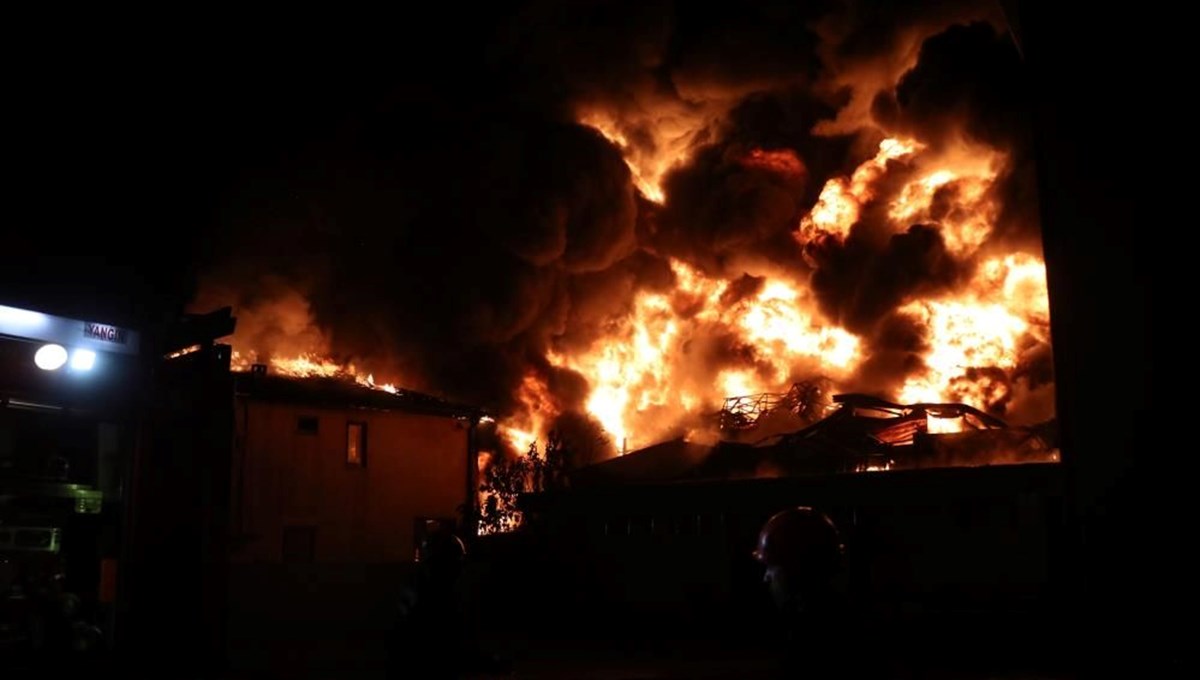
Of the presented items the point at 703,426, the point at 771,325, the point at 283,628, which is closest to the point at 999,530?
the point at 283,628

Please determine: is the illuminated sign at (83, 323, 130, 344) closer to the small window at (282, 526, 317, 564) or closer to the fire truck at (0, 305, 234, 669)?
the fire truck at (0, 305, 234, 669)

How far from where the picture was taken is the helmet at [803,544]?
339cm

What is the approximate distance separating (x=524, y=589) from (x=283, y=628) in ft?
25.5

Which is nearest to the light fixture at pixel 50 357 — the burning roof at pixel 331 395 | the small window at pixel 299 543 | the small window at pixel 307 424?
the burning roof at pixel 331 395

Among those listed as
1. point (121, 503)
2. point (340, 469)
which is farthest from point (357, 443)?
point (121, 503)

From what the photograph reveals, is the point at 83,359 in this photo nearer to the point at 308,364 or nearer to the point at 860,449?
the point at 860,449

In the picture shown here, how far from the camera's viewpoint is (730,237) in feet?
137

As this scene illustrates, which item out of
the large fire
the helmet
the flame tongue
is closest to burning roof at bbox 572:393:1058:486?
the large fire

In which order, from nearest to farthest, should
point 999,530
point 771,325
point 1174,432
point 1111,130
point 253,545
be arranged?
point 1174,432
point 1111,130
point 999,530
point 253,545
point 771,325

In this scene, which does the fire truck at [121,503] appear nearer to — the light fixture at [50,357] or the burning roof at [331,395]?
the light fixture at [50,357]

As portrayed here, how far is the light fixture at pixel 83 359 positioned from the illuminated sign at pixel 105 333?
17 cm

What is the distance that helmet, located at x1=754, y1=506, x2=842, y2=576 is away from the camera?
3387mm

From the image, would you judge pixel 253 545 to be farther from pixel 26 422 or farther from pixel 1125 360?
pixel 1125 360

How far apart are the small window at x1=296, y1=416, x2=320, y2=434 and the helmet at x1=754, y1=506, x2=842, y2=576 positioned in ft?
76.3
